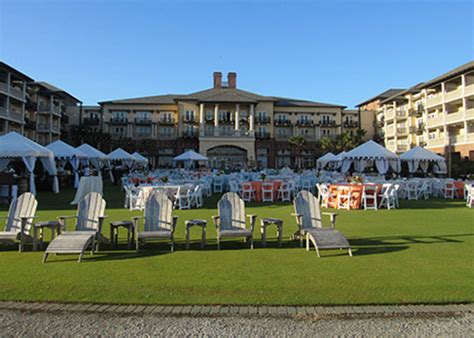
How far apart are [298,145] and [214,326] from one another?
5476 centimetres

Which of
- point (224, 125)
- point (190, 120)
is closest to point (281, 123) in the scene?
point (224, 125)

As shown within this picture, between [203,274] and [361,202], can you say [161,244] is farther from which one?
[361,202]

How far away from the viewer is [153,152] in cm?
5738

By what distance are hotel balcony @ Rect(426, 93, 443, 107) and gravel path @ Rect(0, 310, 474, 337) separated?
Result: 48.1 m

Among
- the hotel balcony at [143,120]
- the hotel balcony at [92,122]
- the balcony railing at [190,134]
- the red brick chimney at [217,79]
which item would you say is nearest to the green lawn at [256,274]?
the balcony railing at [190,134]

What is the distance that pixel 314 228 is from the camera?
757 cm

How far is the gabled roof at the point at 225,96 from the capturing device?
56.4 meters

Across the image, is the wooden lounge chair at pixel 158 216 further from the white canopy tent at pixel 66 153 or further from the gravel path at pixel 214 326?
the white canopy tent at pixel 66 153

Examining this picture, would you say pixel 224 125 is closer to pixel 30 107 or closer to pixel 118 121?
pixel 118 121

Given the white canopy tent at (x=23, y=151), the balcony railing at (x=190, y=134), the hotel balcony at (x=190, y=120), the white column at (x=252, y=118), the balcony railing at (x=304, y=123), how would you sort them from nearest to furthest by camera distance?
the white canopy tent at (x=23, y=151) < the white column at (x=252, y=118) < the balcony railing at (x=190, y=134) < the hotel balcony at (x=190, y=120) < the balcony railing at (x=304, y=123)

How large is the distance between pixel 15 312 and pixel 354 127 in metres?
63.8

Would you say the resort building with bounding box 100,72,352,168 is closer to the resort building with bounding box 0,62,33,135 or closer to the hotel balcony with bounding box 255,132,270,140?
the hotel balcony with bounding box 255,132,270,140

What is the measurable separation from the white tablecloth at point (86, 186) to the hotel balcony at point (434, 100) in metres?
43.5

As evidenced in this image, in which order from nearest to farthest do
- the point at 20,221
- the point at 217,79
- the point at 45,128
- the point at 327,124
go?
the point at 20,221
the point at 45,128
the point at 327,124
the point at 217,79
